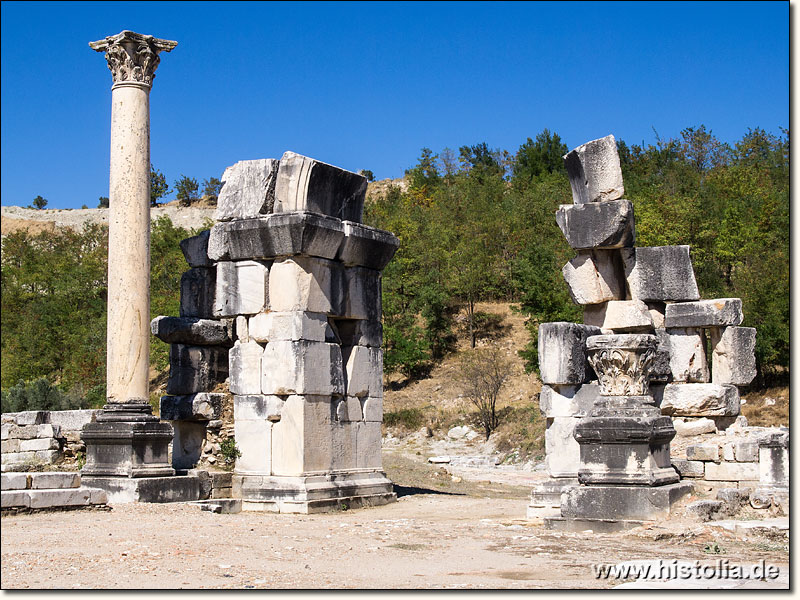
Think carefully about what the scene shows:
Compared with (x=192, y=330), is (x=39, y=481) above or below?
below

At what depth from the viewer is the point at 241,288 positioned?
1298 cm

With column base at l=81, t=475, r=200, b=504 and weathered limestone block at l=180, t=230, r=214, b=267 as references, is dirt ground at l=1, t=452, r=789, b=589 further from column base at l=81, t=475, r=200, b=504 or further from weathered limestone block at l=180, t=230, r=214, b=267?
weathered limestone block at l=180, t=230, r=214, b=267

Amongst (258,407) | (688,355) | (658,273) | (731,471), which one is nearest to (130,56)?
(258,407)

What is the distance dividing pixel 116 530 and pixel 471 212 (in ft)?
130

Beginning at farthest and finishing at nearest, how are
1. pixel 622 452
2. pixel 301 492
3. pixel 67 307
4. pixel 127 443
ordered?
pixel 67 307
pixel 301 492
pixel 127 443
pixel 622 452

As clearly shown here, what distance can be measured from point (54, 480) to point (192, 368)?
2801 mm

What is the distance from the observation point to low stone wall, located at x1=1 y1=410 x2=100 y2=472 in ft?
52.1

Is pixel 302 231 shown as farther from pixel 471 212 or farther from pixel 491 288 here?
pixel 471 212

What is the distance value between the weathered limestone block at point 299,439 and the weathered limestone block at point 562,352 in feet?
9.82

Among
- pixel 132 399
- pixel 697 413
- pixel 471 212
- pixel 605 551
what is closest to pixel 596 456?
pixel 605 551

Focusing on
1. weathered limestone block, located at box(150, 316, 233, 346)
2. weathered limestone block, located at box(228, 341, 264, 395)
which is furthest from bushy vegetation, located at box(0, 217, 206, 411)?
weathered limestone block, located at box(228, 341, 264, 395)

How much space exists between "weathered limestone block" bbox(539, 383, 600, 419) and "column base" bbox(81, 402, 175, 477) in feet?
15.0

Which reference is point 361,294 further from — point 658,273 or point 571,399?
point 658,273

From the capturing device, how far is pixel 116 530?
31.3 feet
